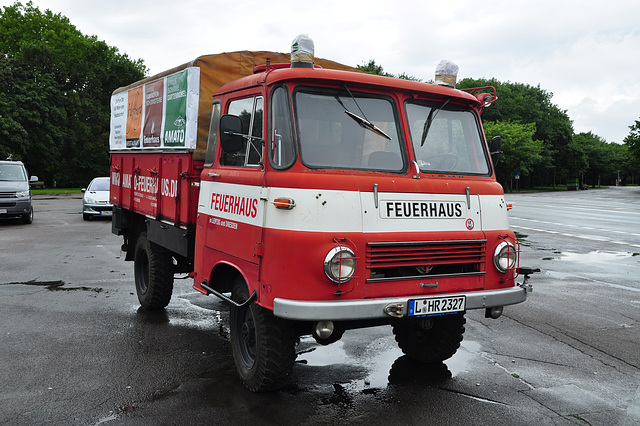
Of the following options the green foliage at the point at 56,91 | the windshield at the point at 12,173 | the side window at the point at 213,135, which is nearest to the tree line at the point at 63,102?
the green foliage at the point at 56,91

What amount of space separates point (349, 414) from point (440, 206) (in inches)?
70.4

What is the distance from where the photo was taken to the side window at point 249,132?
4.71 m

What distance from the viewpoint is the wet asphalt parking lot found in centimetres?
441

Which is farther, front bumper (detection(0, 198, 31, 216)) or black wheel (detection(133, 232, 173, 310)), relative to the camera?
front bumper (detection(0, 198, 31, 216))

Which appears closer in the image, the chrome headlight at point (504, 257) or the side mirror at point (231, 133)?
the side mirror at point (231, 133)

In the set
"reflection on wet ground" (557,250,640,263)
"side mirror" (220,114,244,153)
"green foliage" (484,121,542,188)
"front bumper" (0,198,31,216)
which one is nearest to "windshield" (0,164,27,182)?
"front bumper" (0,198,31,216)

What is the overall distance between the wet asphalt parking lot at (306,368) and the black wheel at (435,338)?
0.45 feet

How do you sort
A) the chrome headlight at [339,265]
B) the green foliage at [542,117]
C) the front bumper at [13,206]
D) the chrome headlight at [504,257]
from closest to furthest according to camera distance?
the chrome headlight at [339,265], the chrome headlight at [504,257], the front bumper at [13,206], the green foliage at [542,117]

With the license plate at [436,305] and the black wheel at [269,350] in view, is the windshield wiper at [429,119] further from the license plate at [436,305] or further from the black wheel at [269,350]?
the black wheel at [269,350]

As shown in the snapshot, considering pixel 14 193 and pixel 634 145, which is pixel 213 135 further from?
pixel 634 145

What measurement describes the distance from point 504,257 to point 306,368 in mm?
→ 2086

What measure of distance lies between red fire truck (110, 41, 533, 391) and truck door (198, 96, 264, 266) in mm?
18

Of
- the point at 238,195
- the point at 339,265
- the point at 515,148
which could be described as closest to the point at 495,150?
the point at 339,265

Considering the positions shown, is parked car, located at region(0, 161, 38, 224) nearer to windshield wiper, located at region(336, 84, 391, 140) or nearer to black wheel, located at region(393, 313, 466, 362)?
black wheel, located at region(393, 313, 466, 362)
